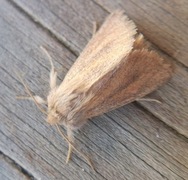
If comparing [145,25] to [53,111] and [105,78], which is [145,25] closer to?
[105,78]

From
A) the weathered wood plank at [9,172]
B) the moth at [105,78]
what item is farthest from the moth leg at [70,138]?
the weathered wood plank at [9,172]

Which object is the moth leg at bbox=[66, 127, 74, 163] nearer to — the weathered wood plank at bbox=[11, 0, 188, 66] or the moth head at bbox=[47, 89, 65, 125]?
the moth head at bbox=[47, 89, 65, 125]

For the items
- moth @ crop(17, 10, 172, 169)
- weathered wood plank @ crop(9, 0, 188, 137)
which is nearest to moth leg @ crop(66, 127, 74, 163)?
moth @ crop(17, 10, 172, 169)

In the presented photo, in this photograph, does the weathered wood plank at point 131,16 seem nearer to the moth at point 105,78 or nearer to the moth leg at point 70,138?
the moth at point 105,78

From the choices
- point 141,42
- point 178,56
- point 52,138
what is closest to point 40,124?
point 52,138

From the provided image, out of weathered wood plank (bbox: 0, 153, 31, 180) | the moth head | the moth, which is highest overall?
the moth

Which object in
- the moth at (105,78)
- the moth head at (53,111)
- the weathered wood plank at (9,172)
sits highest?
the moth at (105,78)
